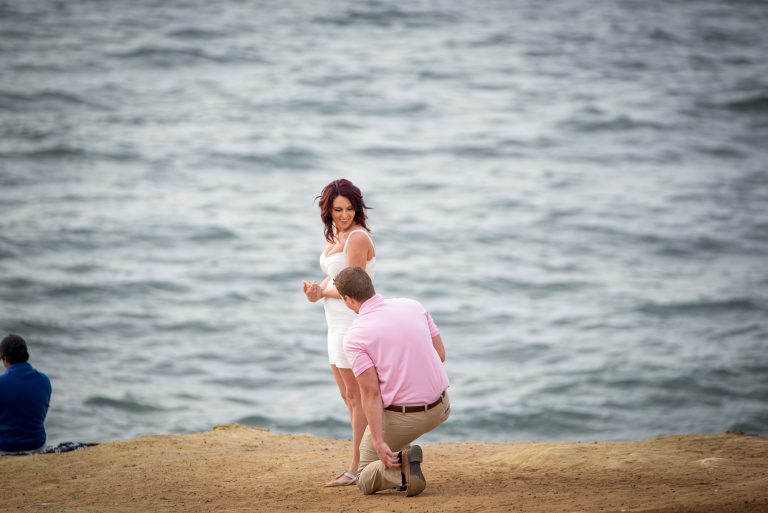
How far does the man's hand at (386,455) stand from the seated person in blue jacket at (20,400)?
→ 3578mm

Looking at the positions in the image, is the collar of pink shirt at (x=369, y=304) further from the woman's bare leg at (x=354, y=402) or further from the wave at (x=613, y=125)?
the wave at (x=613, y=125)

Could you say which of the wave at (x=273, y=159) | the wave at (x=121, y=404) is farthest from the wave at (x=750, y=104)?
the wave at (x=121, y=404)

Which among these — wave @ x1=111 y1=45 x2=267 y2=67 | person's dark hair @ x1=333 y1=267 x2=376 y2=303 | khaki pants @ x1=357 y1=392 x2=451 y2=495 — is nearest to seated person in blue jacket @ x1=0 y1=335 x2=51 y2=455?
khaki pants @ x1=357 y1=392 x2=451 y2=495

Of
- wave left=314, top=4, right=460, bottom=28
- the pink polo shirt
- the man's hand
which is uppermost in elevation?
wave left=314, top=4, right=460, bottom=28

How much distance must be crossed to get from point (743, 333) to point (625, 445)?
1161cm

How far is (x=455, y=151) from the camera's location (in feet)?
110

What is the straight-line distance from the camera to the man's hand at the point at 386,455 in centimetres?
568

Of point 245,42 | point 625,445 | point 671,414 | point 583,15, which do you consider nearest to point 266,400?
point 671,414

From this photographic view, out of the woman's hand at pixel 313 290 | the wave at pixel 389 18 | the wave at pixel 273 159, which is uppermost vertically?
the wave at pixel 389 18

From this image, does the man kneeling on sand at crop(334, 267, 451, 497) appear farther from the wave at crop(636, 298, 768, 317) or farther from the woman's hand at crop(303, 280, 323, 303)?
the wave at crop(636, 298, 768, 317)

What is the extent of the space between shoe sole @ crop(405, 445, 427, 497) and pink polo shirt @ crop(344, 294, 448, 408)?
→ 361 millimetres

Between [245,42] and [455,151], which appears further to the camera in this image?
[245,42]

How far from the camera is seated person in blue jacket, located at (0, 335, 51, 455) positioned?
7781 mm

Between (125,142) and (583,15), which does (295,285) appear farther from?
(583,15)
